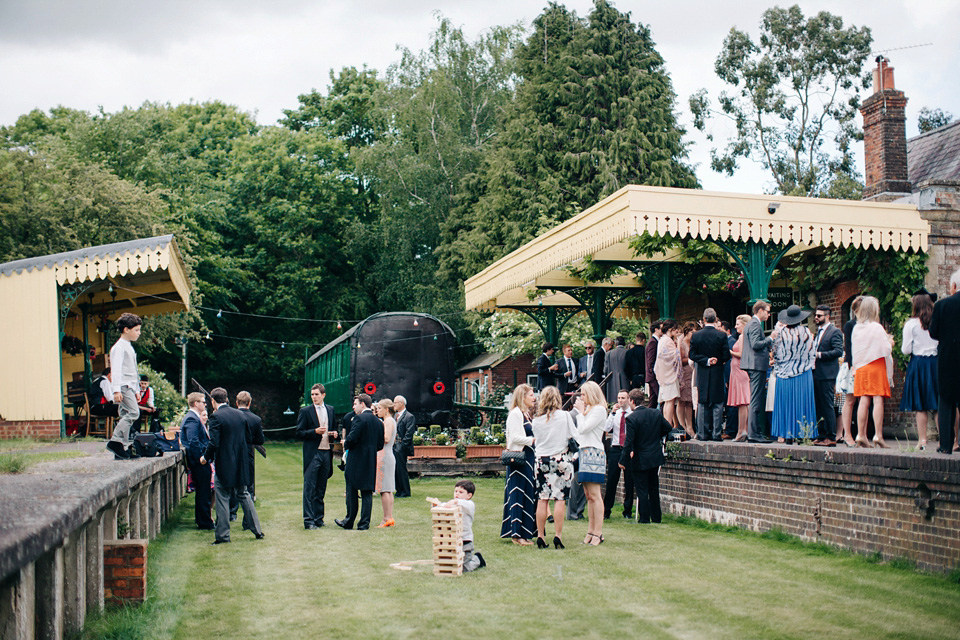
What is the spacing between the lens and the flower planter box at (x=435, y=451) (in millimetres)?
20766

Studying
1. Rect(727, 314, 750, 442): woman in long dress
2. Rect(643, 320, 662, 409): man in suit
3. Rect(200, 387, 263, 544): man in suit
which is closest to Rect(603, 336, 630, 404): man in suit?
Rect(643, 320, 662, 409): man in suit

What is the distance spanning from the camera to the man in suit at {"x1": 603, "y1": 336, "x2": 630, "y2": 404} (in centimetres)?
1619

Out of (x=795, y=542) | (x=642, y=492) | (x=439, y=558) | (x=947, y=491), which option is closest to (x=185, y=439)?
(x=439, y=558)

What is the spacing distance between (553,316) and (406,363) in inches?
180

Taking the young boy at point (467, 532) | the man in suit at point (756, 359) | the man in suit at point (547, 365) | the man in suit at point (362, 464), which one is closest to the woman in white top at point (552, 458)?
the young boy at point (467, 532)

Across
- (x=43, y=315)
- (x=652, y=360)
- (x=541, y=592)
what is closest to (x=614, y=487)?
(x=652, y=360)

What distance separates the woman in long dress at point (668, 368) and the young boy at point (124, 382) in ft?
23.4

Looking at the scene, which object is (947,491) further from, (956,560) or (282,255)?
(282,255)

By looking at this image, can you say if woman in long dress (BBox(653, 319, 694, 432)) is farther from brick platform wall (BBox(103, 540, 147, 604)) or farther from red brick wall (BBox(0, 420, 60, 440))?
red brick wall (BBox(0, 420, 60, 440))

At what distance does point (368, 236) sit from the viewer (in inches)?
1757

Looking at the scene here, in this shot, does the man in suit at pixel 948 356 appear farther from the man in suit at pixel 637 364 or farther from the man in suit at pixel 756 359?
the man in suit at pixel 637 364

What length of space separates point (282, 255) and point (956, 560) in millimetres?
40876

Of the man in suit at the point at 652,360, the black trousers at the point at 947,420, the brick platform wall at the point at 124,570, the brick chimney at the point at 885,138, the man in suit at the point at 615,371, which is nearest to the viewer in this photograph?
the brick platform wall at the point at 124,570

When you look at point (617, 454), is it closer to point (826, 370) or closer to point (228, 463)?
point (826, 370)
